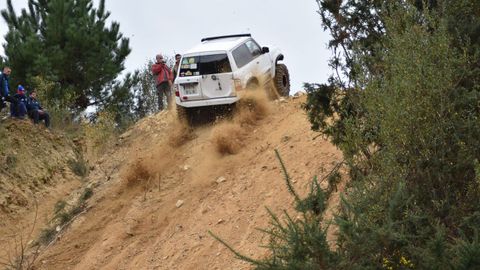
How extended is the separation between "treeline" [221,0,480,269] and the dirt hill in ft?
9.77

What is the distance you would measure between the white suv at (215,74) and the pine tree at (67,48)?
4.92 m

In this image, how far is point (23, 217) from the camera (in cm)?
1622

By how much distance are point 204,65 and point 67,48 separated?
263 inches

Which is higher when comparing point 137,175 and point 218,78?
point 218,78

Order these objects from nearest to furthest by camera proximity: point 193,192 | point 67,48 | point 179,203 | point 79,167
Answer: point 179,203
point 193,192
point 79,167
point 67,48

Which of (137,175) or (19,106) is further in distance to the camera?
(19,106)

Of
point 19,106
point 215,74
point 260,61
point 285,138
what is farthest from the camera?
point 260,61

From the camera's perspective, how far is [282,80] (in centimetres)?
1870

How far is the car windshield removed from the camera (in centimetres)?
1732

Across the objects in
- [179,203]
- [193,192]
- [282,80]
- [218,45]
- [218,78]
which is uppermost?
[218,45]

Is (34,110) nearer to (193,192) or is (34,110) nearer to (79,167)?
(79,167)

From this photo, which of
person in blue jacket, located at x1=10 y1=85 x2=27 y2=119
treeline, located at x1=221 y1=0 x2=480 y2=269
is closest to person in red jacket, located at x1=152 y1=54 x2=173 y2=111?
person in blue jacket, located at x1=10 y1=85 x2=27 y2=119

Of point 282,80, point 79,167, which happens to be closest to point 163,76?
point 282,80

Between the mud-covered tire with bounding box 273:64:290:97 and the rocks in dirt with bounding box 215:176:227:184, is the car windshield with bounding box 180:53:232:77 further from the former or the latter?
the rocks in dirt with bounding box 215:176:227:184
